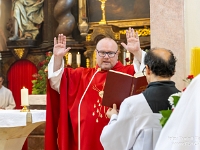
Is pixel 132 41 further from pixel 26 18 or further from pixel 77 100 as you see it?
pixel 26 18

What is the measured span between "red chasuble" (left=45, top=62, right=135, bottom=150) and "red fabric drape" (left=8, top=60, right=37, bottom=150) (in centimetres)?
638

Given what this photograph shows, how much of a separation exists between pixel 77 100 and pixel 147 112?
1554 millimetres

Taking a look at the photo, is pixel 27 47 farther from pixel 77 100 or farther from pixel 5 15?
pixel 77 100

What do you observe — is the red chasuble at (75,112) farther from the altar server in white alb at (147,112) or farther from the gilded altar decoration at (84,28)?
the gilded altar decoration at (84,28)

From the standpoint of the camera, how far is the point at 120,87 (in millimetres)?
2867

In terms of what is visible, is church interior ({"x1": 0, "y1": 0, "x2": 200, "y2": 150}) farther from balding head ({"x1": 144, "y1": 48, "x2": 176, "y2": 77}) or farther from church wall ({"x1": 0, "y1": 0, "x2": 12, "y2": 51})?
balding head ({"x1": 144, "y1": 48, "x2": 176, "y2": 77})

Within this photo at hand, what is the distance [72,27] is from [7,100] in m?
2.25

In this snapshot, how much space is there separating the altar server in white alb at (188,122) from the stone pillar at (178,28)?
2069 millimetres

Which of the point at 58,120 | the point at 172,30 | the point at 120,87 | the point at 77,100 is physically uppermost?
the point at 172,30

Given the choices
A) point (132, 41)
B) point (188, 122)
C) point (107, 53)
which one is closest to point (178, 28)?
point (132, 41)

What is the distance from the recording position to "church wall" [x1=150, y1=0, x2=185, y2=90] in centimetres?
380

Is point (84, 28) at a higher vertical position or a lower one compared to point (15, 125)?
higher

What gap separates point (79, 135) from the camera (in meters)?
3.80

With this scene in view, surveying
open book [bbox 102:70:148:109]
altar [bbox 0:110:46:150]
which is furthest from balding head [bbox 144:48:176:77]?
altar [bbox 0:110:46:150]
